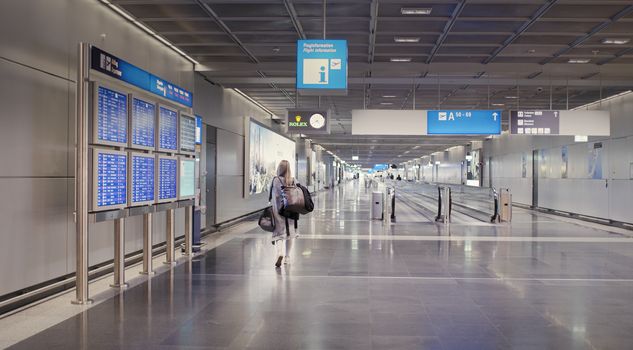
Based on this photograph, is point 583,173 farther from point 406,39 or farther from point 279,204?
point 279,204

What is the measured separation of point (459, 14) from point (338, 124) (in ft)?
53.9

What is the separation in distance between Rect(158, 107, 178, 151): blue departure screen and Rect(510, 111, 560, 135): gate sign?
9275mm

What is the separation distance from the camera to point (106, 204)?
5703 mm

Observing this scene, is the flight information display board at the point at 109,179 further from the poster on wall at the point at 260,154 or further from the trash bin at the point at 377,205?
the trash bin at the point at 377,205

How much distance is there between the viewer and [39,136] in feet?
18.8

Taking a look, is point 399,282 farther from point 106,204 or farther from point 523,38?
point 523,38

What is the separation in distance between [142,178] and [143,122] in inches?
29.5

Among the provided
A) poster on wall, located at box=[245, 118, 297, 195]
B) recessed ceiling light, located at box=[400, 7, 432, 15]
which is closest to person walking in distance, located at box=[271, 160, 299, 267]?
recessed ceiling light, located at box=[400, 7, 432, 15]

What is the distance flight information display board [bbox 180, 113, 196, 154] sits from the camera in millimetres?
7873

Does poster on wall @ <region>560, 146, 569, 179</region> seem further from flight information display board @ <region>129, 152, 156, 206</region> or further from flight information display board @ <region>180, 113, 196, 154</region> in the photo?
flight information display board @ <region>129, 152, 156, 206</region>

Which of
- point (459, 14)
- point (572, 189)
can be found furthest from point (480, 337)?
point (572, 189)

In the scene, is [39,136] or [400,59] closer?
[39,136]

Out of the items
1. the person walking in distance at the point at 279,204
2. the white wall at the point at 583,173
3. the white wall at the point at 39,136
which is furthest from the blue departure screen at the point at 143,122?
the white wall at the point at 583,173

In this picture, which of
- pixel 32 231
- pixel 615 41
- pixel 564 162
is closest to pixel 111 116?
pixel 32 231
